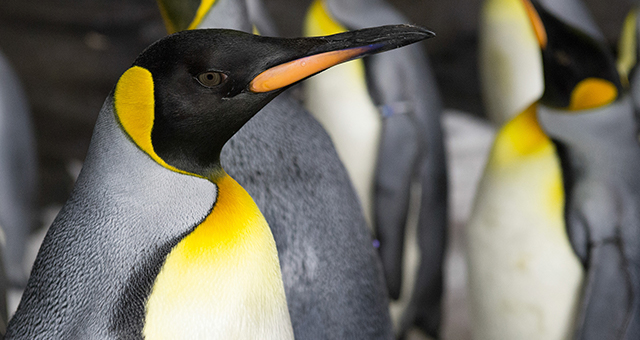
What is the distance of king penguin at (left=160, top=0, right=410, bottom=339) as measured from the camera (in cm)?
91

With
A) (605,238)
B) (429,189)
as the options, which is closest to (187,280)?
(605,238)

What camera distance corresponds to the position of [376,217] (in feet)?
6.84

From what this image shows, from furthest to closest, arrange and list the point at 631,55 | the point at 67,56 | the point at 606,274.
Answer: the point at 67,56 → the point at 631,55 → the point at 606,274

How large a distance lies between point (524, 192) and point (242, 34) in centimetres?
106

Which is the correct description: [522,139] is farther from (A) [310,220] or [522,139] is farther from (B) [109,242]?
(B) [109,242]

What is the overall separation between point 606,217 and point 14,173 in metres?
1.85

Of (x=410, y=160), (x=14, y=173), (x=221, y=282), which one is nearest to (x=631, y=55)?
(x=410, y=160)

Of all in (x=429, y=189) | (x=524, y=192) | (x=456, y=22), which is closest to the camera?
(x=524, y=192)

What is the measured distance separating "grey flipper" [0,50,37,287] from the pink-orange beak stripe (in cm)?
159

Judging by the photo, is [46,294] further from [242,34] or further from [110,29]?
[110,29]

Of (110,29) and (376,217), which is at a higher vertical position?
(110,29)

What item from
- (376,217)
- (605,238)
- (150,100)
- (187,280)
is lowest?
(376,217)

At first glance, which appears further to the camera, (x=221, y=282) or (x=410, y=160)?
(x=410, y=160)

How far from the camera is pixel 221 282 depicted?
65cm
